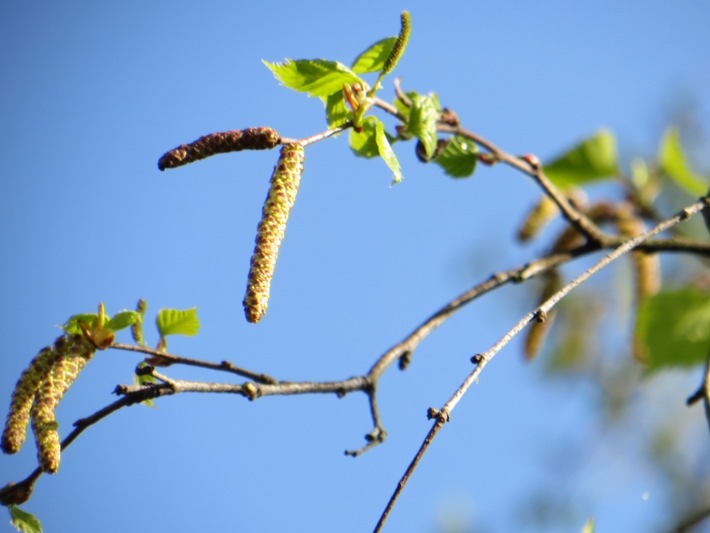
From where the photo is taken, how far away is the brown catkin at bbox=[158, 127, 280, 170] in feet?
3.85

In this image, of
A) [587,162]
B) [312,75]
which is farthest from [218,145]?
[587,162]

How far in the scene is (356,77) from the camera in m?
1.37

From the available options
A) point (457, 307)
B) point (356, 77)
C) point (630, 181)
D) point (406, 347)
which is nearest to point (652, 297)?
point (630, 181)

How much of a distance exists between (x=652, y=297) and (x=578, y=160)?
397 mm

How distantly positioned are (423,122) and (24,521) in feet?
3.18

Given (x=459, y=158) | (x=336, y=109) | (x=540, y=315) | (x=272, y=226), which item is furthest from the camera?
(x=459, y=158)

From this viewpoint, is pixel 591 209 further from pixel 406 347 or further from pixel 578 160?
pixel 406 347

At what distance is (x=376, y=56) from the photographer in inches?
55.2

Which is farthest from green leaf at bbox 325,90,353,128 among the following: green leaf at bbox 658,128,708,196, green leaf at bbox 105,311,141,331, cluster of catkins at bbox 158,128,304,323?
green leaf at bbox 658,128,708,196

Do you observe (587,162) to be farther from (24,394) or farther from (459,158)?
(24,394)

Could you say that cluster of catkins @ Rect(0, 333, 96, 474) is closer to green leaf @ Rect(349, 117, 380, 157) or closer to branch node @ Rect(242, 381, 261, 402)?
branch node @ Rect(242, 381, 261, 402)

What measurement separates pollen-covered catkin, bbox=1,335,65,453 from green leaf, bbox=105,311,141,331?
101 mm

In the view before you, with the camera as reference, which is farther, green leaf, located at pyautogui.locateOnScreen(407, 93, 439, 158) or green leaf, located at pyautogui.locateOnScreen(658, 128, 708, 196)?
green leaf, located at pyautogui.locateOnScreen(658, 128, 708, 196)

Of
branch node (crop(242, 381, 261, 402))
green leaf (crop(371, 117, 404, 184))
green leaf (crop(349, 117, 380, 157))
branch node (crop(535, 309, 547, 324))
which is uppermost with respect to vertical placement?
green leaf (crop(349, 117, 380, 157))
